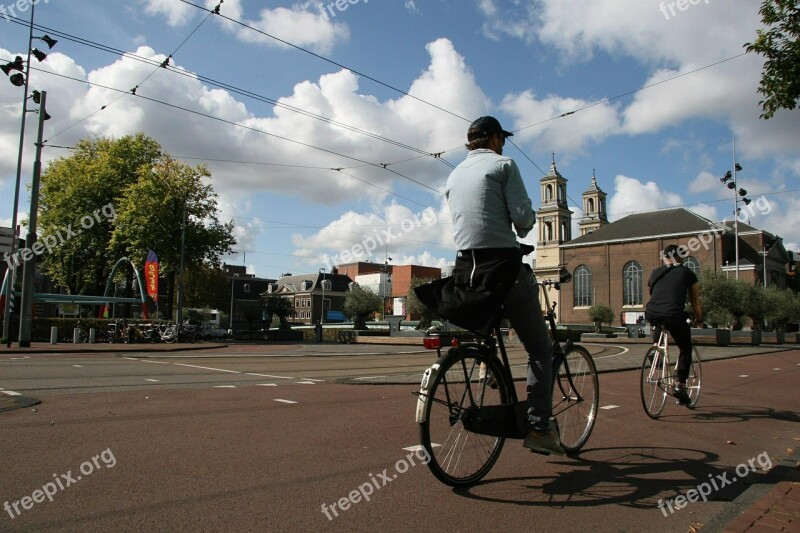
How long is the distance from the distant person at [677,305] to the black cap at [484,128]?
11.9 ft

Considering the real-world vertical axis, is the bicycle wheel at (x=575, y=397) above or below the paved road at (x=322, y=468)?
above

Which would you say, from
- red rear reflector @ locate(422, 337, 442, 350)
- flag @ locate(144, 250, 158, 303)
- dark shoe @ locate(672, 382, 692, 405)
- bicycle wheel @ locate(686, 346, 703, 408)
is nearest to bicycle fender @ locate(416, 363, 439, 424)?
red rear reflector @ locate(422, 337, 442, 350)

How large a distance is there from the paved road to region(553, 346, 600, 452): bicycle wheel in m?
0.17

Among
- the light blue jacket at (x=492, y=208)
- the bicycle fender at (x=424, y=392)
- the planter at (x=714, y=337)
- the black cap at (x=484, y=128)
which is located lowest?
the planter at (x=714, y=337)

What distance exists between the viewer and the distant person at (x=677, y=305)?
260 inches

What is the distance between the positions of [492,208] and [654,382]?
12.5 feet

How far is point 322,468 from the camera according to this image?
3.89m

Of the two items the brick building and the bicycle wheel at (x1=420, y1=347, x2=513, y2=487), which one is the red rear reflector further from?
the brick building

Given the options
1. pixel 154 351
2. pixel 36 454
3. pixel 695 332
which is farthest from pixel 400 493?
→ pixel 695 332

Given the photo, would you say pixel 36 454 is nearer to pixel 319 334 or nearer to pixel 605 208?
pixel 319 334

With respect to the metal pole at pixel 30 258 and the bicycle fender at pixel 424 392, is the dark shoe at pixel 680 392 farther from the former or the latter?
the metal pole at pixel 30 258

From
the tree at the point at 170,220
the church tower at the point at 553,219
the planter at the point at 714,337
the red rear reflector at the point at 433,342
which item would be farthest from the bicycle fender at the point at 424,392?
the church tower at the point at 553,219

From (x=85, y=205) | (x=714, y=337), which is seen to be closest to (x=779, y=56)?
(x=714, y=337)

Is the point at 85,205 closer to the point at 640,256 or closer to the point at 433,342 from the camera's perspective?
the point at 433,342
